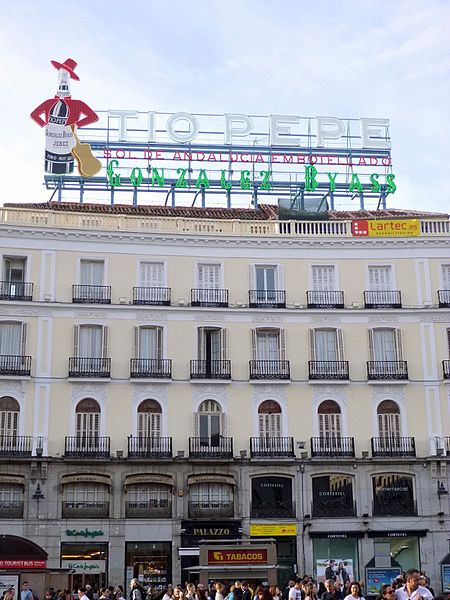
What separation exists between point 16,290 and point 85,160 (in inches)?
490

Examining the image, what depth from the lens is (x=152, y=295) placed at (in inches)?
2021

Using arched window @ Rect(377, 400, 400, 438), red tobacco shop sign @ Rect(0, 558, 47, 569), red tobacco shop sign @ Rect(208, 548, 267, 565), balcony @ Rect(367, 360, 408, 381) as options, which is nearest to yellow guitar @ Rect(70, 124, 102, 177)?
balcony @ Rect(367, 360, 408, 381)

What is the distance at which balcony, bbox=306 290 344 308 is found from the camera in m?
51.9

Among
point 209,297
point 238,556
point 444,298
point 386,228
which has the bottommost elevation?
point 238,556

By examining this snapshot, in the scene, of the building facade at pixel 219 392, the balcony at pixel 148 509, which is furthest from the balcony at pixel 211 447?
the balcony at pixel 148 509

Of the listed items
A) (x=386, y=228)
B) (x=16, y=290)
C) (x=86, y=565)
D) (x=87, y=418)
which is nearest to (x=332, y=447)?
(x=386, y=228)

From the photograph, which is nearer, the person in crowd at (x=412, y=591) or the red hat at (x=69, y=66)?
the person in crowd at (x=412, y=591)

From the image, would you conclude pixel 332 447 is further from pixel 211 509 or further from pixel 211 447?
pixel 211 509

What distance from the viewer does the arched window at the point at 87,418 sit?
4884cm

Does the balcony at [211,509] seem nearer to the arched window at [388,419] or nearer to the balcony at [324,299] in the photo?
the arched window at [388,419]

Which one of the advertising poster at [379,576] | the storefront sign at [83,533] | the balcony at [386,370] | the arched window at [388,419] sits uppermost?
the balcony at [386,370]

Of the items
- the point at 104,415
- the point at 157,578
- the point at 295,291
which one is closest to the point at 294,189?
the point at 295,291

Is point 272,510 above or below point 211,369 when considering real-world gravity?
below

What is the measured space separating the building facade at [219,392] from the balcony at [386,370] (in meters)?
0.08
